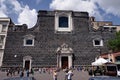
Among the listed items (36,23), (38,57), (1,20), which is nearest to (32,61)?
(38,57)

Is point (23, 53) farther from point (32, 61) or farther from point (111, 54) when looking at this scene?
point (111, 54)

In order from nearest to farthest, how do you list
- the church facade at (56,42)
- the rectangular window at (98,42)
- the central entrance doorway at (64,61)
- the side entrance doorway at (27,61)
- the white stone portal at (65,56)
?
the side entrance doorway at (27,61) → the church facade at (56,42) → the white stone portal at (65,56) → the central entrance doorway at (64,61) → the rectangular window at (98,42)

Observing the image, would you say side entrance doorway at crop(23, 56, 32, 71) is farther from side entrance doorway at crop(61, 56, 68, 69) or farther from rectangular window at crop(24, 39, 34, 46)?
side entrance doorway at crop(61, 56, 68, 69)

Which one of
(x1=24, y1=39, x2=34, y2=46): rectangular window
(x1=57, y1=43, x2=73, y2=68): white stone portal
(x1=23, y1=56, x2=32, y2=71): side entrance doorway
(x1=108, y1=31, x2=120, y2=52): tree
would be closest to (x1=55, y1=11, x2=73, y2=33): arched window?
(x1=57, y1=43, x2=73, y2=68): white stone portal

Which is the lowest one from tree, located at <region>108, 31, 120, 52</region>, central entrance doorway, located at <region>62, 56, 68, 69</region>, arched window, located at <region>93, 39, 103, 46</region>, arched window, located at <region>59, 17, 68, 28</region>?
A: central entrance doorway, located at <region>62, 56, 68, 69</region>

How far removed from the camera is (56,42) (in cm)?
4125

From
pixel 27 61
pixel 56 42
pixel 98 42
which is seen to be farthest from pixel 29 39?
pixel 98 42

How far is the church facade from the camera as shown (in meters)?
39.9

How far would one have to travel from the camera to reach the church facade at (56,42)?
1571 inches

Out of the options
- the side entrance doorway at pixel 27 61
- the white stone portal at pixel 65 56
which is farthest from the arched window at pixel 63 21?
the side entrance doorway at pixel 27 61

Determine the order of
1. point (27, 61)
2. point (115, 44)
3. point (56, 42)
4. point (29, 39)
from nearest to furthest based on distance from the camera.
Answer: point (115, 44) → point (27, 61) → point (29, 39) → point (56, 42)

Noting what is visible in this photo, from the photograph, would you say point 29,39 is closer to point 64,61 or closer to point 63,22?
point 63,22

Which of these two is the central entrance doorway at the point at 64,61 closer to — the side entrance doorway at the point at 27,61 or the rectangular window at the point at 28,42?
the side entrance doorway at the point at 27,61

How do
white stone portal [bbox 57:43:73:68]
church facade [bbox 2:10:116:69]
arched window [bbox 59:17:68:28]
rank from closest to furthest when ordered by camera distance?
church facade [bbox 2:10:116:69] < white stone portal [bbox 57:43:73:68] < arched window [bbox 59:17:68:28]
